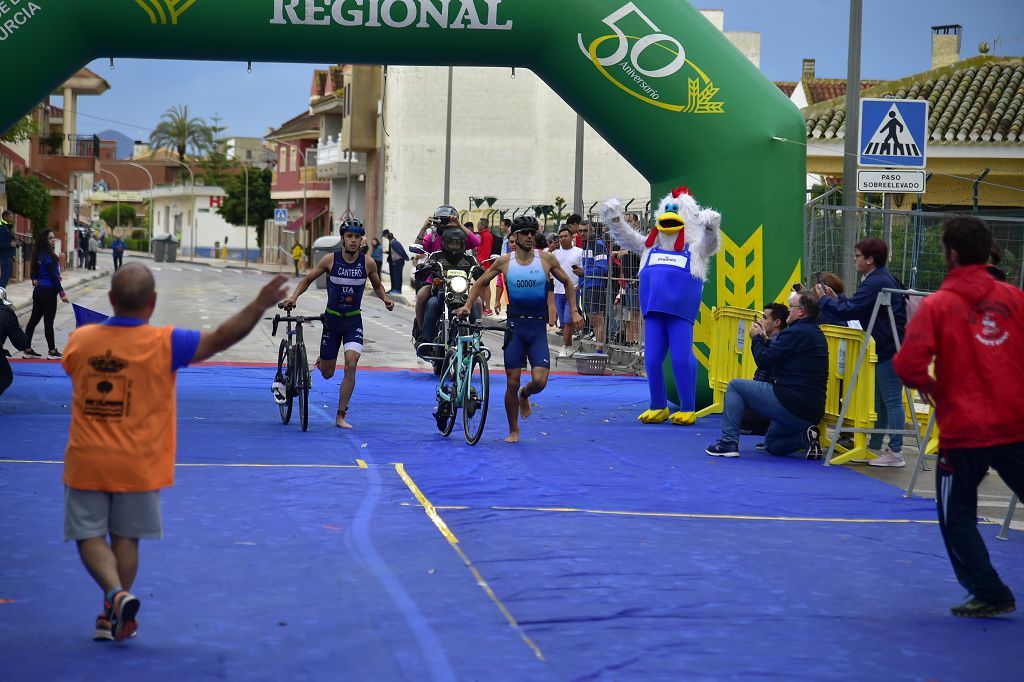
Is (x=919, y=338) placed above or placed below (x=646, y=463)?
above

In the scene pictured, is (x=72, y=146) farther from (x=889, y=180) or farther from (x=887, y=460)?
(x=887, y=460)

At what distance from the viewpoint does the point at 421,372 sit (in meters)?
18.7

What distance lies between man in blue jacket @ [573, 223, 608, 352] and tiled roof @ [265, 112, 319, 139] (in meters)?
62.4

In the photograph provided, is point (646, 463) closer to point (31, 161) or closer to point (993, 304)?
point (993, 304)

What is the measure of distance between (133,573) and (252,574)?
125 cm

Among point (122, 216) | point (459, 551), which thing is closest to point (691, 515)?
point (459, 551)

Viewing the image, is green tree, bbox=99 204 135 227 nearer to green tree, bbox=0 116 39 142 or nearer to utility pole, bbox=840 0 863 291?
green tree, bbox=0 116 39 142

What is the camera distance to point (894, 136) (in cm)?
1363

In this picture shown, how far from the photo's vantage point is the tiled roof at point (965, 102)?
28.2 m

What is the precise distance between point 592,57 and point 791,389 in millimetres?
4637

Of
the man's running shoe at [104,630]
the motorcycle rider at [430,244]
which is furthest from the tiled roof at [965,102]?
the man's running shoe at [104,630]

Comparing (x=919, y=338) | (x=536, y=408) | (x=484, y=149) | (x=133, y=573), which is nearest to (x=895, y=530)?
(x=919, y=338)

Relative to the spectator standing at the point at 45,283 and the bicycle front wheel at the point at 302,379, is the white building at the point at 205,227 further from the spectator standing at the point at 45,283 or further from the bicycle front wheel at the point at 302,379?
the bicycle front wheel at the point at 302,379

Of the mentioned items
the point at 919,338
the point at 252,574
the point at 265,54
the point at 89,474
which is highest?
the point at 265,54
